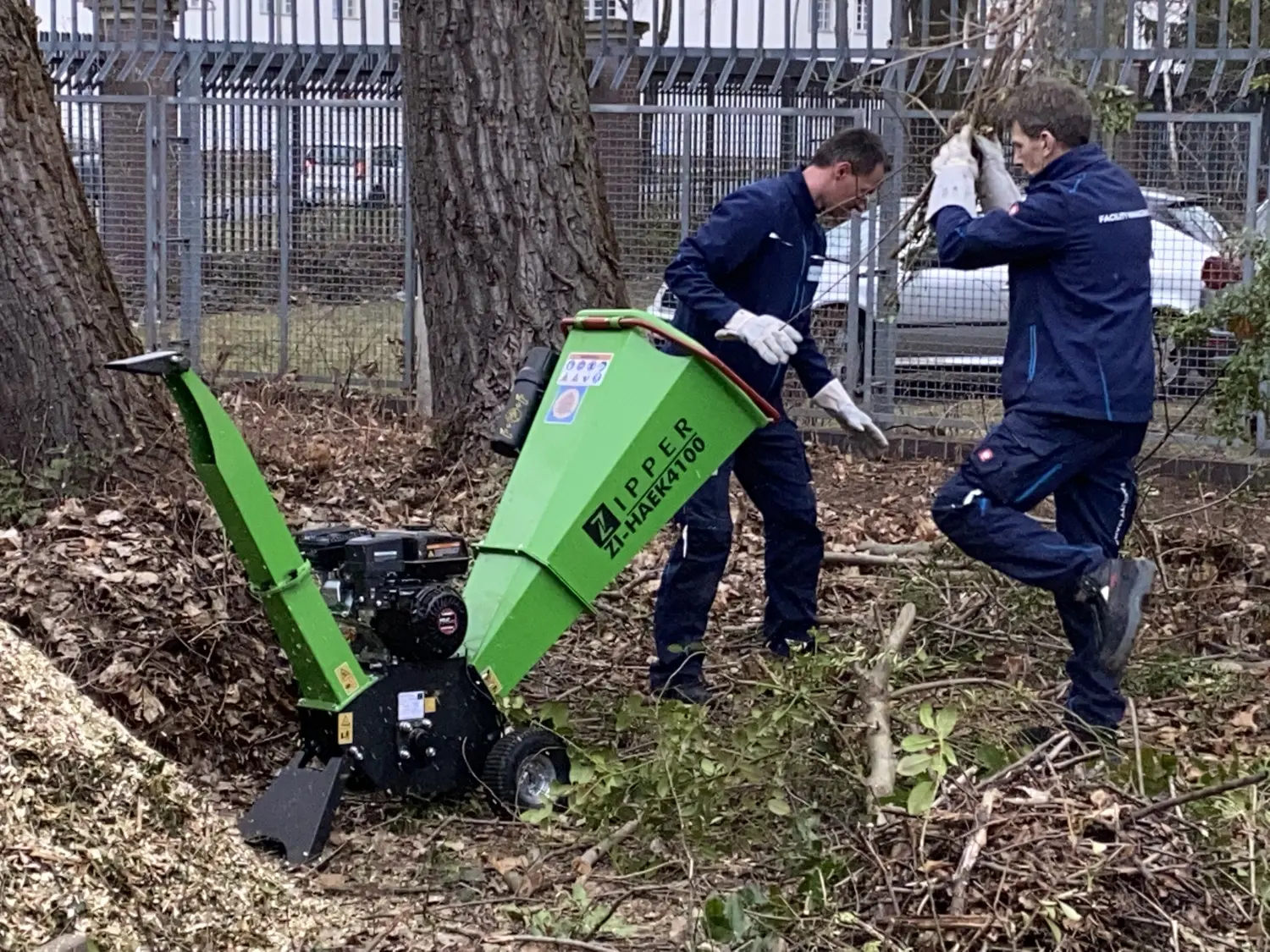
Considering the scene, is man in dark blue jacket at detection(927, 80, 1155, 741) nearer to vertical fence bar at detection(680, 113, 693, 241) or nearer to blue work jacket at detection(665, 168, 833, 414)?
blue work jacket at detection(665, 168, 833, 414)

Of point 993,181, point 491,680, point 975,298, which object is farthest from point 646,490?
point 975,298

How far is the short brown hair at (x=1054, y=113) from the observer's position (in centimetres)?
560

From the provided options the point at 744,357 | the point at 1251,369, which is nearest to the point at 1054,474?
the point at 744,357

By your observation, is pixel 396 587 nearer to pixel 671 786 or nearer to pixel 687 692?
pixel 671 786

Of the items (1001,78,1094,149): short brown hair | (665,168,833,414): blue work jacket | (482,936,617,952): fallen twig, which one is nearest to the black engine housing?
(482,936,617,952): fallen twig

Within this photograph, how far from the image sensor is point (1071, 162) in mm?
5609

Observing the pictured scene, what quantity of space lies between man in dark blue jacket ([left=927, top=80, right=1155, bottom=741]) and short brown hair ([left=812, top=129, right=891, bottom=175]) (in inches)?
27.9

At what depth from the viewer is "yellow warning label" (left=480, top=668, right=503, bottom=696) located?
5.18m

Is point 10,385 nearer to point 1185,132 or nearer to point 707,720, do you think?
point 707,720

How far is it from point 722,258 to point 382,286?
703cm

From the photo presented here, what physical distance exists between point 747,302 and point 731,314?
1.20ft

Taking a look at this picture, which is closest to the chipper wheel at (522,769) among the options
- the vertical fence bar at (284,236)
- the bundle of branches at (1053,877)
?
the bundle of branches at (1053,877)

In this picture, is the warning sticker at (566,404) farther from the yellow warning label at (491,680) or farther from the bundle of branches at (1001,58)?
the bundle of branches at (1001,58)

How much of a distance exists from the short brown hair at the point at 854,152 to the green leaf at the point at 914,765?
277cm
